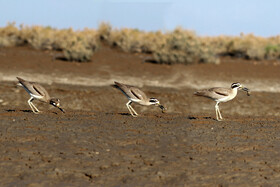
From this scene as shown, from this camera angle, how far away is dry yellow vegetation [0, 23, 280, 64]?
104 feet

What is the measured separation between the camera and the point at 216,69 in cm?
3094

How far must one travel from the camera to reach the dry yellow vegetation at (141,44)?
31547 mm

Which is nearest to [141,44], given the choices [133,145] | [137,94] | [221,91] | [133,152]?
[137,94]

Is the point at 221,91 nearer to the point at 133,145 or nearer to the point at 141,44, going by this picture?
the point at 133,145

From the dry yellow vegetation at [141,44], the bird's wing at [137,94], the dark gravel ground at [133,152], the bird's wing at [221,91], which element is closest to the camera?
the dark gravel ground at [133,152]

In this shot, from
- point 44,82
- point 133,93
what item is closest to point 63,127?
point 133,93

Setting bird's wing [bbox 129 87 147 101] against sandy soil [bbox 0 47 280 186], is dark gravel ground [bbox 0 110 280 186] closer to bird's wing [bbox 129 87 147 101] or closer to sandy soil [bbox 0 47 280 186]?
sandy soil [bbox 0 47 280 186]

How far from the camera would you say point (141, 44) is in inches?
1484

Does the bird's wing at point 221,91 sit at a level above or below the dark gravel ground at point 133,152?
above

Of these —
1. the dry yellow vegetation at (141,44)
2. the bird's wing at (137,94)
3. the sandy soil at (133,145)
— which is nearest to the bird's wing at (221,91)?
the sandy soil at (133,145)

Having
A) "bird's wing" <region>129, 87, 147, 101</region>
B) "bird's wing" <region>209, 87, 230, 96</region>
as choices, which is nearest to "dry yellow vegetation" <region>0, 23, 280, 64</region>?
"bird's wing" <region>129, 87, 147, 101</region>

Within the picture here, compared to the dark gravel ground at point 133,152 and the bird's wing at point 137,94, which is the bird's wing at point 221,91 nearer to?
the dark gravel ground at point 133,152

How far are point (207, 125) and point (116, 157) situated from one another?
451 cm

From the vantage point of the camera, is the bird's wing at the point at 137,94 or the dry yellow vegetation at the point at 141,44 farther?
the dry yellow vegetation at the point at 141,44
